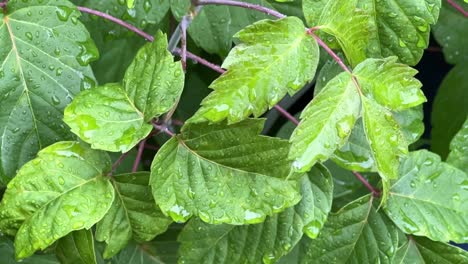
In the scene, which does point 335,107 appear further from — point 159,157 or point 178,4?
point 178,4

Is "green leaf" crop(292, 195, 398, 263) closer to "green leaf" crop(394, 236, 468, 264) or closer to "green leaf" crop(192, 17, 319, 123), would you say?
"green leaf" crop(394, 236, 468, 264)

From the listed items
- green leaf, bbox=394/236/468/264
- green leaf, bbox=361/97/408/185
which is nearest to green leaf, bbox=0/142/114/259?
green leaf, bbox=361/97/408/185

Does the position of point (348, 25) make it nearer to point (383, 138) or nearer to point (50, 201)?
point (383, 138)

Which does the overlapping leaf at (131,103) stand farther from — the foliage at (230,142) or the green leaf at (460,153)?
the green leaf at (460,153)

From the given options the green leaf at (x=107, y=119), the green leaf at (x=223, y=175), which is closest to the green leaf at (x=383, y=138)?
the green leaf at (x=223, y=175)

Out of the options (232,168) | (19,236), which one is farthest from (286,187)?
(19,236)

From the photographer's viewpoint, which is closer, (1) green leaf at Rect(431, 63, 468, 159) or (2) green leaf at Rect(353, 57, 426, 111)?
(2) green leaf at Rect(353, 57, 426, 111)
